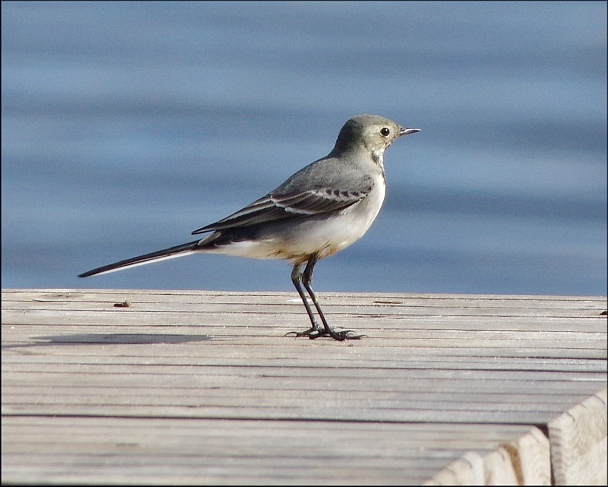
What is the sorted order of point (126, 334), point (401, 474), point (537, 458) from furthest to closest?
1. point (126, 334)
2. point (537, 458)
3. point (401, 474)

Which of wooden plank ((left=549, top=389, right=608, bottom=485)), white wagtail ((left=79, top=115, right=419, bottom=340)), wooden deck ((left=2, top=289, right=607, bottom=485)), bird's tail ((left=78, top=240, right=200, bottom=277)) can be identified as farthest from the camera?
white wagtail ((left=79, top=115, right=419, bottom=340))

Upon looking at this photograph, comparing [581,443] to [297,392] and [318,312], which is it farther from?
[318,312]

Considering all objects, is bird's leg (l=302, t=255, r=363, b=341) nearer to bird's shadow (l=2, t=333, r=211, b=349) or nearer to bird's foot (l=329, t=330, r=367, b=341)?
bird's foot (l=329, t=330, r=367, b=341)

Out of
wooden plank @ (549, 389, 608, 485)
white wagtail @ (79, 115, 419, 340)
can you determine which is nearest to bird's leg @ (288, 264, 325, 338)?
white wagtail @ (79, 115, 419, 340)

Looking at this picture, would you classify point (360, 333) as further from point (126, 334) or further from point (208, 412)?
point (208, 412)

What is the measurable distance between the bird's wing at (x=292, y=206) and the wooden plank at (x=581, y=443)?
2452mm

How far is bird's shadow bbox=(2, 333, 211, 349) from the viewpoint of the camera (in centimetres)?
612

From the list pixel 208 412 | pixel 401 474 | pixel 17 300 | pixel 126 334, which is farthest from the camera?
pixel 17 300

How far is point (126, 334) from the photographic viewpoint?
20.9 feet

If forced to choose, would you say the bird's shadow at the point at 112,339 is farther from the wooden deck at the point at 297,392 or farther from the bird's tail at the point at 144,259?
the bird's tail at the point at 144,259

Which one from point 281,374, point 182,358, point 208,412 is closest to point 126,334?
point 182,358

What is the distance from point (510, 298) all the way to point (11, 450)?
11.5ft

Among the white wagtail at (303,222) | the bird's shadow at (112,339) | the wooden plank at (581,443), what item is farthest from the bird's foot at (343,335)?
the wooden plank at (581,443)

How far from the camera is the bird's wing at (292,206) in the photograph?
23.6ft
